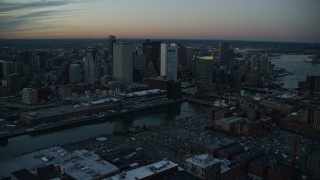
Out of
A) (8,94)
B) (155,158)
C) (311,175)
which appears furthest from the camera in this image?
(8,94)

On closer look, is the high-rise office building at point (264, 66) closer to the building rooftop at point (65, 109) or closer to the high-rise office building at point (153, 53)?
the high-rise office building at point (153, 53)

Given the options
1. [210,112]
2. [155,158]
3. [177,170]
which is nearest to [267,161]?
[177,170]

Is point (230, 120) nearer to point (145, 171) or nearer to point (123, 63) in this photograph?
point (145, 171)

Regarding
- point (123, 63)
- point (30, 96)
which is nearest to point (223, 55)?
point (123, 63)

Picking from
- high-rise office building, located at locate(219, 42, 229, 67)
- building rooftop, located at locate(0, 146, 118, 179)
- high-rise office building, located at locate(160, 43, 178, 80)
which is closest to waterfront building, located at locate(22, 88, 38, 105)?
building rooftop, located at locate(0, 146, 118, 179)

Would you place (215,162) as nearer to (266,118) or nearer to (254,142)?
(254,142)

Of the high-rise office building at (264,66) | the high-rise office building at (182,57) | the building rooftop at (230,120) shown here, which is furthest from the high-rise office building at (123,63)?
the high-rise office building at (264,66)

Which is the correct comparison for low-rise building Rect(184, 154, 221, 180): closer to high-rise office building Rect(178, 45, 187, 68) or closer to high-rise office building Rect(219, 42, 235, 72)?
high-rise office building Rect(219, 42, 235, 72)

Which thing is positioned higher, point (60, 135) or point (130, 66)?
point (130, 66)
